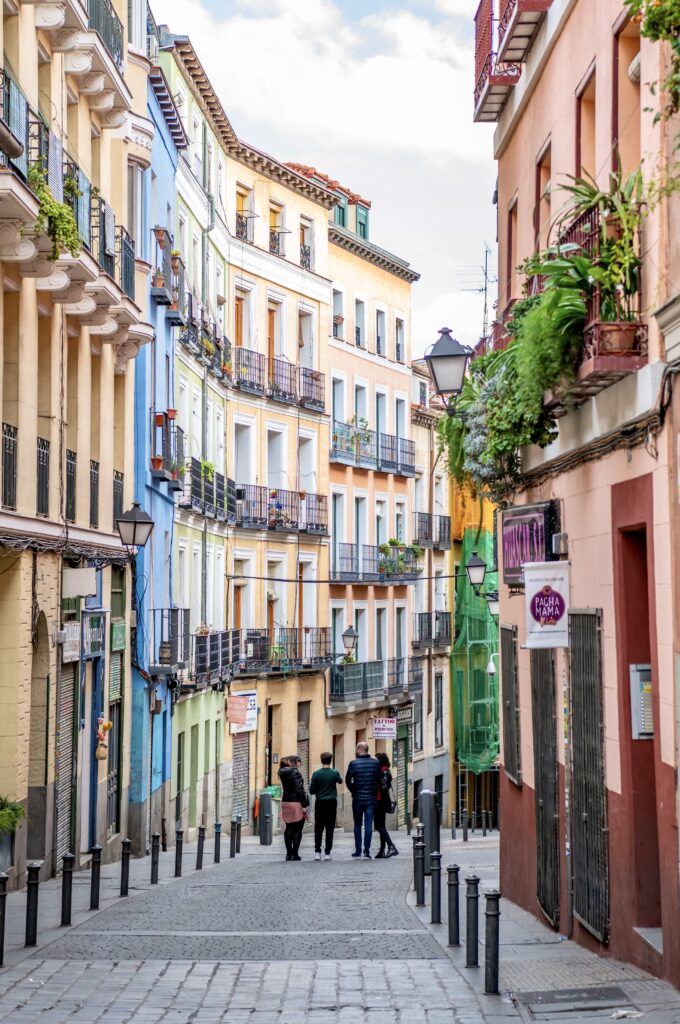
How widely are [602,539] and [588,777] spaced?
80.7 inches

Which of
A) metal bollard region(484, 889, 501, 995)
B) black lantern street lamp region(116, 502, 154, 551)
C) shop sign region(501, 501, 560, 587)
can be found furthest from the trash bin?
metal bollard region(484, 889, 501, 995)

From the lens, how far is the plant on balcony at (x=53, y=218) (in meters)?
18.3

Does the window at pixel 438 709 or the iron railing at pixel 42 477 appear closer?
the iron railing at pixel 42 477

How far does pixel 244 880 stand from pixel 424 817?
285 cm

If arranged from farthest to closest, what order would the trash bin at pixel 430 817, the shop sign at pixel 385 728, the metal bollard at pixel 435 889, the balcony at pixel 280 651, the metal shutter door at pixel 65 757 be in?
the shop sign at pixel 385 728 < the balcony at pixel 280 651 < the metal shutter door at pixel 65 757 < the trash bin at pixel 430 817 < the metal bollard at pixel 435 889

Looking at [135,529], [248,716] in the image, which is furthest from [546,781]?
[248,716]

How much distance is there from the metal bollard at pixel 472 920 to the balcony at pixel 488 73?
374 inches

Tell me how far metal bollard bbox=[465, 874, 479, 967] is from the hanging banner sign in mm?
2310

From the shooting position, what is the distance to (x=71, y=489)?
76.4 ft

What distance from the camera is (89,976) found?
499 inches

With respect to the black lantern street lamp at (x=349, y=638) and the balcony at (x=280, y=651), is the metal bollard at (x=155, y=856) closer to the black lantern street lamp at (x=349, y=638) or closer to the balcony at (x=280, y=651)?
the balcony at (x=280, y=651)

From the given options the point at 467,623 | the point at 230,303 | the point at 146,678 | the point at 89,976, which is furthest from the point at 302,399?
the point at 89,976

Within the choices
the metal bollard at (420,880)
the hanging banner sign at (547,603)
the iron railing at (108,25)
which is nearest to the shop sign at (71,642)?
the metal bollard at (420,880)

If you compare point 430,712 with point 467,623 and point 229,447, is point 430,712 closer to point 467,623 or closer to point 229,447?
point 467,623
